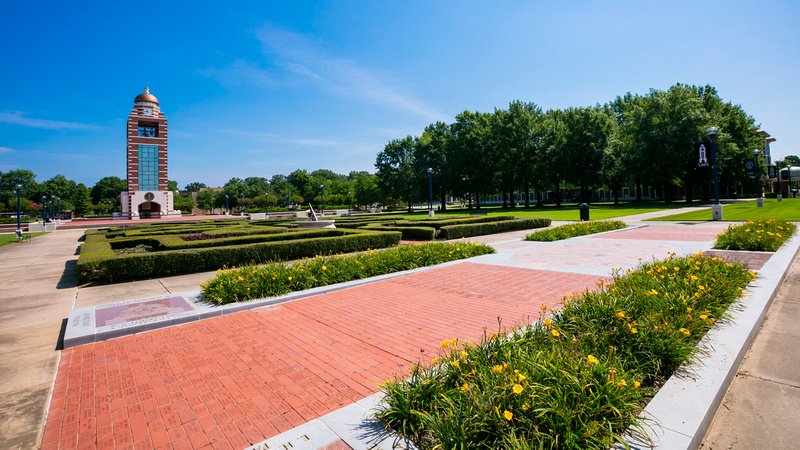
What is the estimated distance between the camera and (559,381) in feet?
9.09

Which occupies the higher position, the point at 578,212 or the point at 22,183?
the point at 22,183

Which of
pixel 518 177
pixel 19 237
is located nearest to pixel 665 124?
pixel 518 177

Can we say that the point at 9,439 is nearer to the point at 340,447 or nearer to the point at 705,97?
the point at 340,447

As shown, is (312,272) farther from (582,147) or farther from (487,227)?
(582,147)

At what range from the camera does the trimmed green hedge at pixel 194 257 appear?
920cm

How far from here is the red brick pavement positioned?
3.11 m

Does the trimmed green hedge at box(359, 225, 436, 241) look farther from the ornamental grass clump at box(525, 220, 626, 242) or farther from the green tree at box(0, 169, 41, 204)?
the green tree at box(0, 169, 41, 204)

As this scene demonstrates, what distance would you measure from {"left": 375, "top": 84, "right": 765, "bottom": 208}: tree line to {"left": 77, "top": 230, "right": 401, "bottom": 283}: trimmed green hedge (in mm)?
37896

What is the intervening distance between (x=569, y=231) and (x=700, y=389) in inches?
531

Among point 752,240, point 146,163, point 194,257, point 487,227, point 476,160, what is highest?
point 146,163

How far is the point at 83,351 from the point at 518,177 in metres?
47.6

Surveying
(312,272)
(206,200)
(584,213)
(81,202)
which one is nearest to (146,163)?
(206,200)

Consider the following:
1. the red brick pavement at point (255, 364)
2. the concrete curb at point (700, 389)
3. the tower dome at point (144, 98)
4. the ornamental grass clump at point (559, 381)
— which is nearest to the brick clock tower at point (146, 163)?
the tower dome at point (144, 98)

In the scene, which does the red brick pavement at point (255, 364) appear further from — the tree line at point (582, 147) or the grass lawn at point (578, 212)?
the tree line at point (582, 147)
